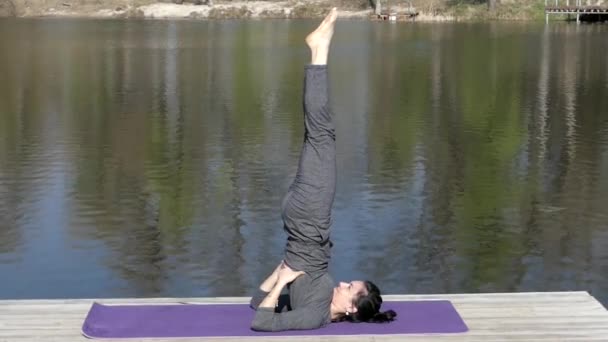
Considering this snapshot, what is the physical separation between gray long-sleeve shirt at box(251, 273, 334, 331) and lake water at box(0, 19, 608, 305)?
3.48 meters

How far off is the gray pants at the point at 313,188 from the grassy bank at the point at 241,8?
241ft

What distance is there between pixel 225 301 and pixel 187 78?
81.8ft

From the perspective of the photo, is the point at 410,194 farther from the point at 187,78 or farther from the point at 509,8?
the point at 509,8

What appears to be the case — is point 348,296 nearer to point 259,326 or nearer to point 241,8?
point 259,326

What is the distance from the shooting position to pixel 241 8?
86.6 meters

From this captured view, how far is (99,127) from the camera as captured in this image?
22922 mm

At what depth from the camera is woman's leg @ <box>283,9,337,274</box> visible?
8.02m

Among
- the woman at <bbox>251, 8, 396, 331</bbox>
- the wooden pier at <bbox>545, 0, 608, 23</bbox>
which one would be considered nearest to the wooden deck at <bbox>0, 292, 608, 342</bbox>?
the woman at <bbox>251, 8, 396, 331</bbox>

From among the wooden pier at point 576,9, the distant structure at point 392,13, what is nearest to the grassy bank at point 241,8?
the distant structure at point 392,13

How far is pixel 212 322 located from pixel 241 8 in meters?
79.7

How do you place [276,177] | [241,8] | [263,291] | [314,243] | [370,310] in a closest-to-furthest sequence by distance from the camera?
1. [370,310]
2. [314,243]
3. [263,291]
4. [276,177]
5. [241,8]

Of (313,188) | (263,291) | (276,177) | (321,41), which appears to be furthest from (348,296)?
(276,177)

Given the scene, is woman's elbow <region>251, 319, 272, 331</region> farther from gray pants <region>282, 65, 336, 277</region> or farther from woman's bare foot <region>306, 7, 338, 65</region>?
woman's bare foot <region>306, 7, 338, 65</region>

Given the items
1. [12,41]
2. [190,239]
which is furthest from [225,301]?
[12,41]
